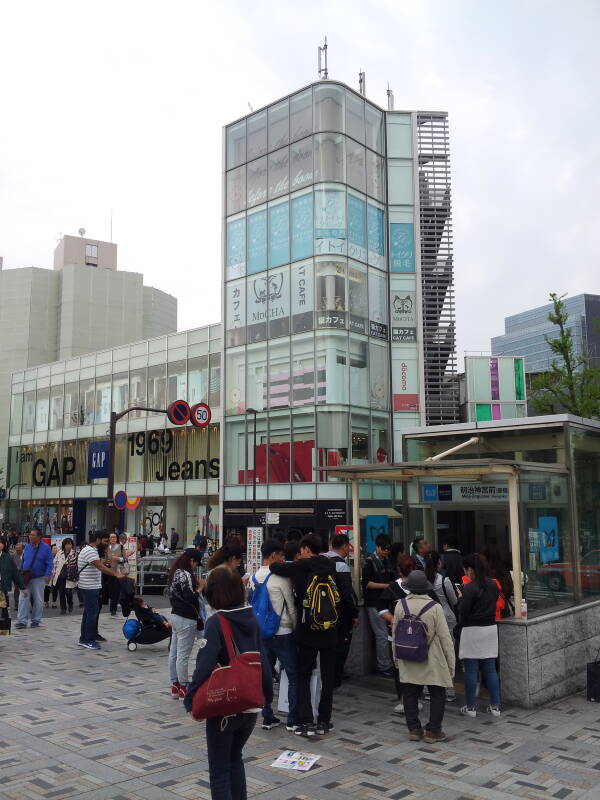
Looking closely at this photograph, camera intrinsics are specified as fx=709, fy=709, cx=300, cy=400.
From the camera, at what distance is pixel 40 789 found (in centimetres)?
540

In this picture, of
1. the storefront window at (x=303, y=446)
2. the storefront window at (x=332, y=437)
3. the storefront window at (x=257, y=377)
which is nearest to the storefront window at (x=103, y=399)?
the storefront window at (x=257, y=377)

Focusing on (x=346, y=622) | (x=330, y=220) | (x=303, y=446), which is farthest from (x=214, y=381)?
(x=346, y=622)

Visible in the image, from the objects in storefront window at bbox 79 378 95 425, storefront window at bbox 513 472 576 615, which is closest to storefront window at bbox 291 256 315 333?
storefront window at bbox 79 378 95 425

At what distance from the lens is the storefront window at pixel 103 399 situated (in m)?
48.7

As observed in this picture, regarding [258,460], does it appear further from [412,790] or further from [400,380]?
[412,790]

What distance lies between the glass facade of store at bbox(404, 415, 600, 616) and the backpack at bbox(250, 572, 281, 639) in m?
3.10

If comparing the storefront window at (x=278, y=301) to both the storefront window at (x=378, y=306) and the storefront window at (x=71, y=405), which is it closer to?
the storefront window at (x=378, y=306)

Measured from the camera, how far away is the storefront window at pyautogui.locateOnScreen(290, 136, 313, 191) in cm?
3484

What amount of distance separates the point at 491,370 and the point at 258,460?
14482mm

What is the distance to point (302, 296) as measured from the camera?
34.5 metres

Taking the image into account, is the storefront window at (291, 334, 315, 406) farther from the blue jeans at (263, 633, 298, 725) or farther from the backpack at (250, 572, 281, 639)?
the blue jeans at (263, 633, 298, 725)

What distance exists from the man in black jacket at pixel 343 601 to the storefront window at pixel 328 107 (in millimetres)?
30432

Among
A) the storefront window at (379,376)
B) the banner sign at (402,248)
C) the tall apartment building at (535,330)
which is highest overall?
the tall apartment building at (535,330)

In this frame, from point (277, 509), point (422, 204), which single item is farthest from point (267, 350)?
point (422, 204)
